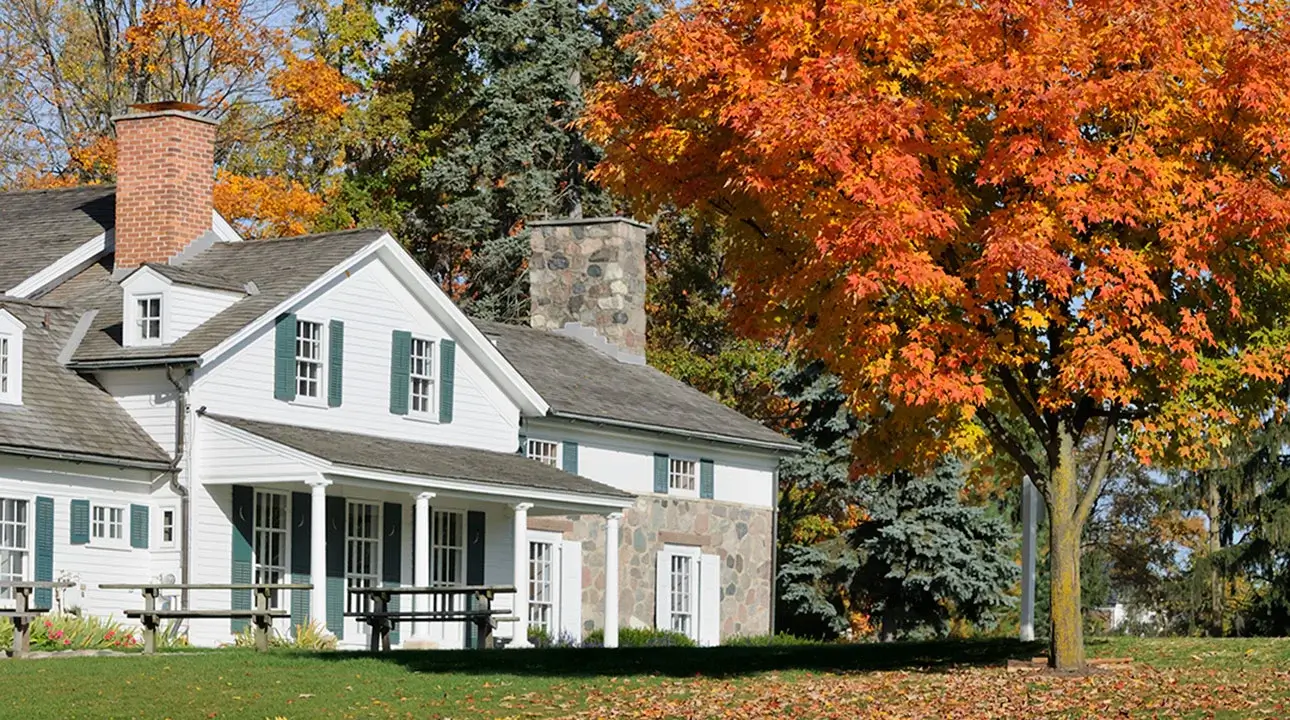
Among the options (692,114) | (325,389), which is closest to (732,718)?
(692,114)

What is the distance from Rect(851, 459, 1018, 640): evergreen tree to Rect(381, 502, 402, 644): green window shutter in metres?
12.6

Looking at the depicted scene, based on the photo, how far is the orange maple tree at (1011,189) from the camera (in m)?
18.0

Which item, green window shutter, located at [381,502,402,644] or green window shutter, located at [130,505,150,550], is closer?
green window shutter, located at [130,505,150,550]

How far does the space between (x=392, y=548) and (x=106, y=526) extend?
452cm

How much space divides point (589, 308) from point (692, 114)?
58.0 feet

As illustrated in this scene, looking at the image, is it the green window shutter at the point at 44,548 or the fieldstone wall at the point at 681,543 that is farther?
the fieldstone wall at the point at 681,543

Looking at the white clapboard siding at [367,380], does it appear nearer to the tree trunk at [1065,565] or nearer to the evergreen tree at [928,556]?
the evergreen tree at [928,556]

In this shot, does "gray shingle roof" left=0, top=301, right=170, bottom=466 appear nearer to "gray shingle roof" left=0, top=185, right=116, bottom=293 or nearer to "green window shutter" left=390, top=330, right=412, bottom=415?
"gray shingle roof" left=0, top=185, right=116, bottom=293

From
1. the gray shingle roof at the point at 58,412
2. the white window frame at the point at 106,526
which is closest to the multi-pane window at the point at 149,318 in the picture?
the gray shingle roof at the point at 58,412

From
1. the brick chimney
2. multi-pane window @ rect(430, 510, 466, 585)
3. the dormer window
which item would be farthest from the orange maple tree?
multi-pane window @ rect(430, 510, 466, 585)

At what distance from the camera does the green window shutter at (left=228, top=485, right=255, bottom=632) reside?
27219 millimetres

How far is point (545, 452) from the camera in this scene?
3262 centimetres

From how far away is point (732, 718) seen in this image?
1612cm

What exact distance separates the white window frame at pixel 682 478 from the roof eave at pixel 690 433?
506mm
